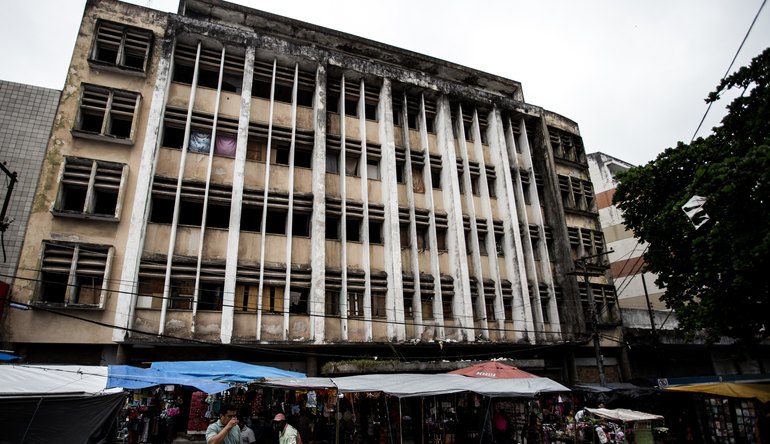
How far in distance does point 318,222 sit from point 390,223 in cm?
328

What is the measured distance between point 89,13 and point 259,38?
640 cm

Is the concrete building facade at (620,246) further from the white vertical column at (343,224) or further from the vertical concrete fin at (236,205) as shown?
the vertical concrete fin at (236,205)

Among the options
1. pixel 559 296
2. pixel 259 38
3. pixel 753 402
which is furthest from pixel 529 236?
pixel 259 38

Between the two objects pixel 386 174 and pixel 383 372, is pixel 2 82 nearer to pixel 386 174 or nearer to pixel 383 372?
pixel 386 174

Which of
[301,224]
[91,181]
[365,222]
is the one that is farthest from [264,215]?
Result: [91,181]

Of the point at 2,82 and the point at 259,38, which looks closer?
the point at 2,82

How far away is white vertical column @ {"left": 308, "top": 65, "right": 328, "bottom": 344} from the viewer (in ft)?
52.8

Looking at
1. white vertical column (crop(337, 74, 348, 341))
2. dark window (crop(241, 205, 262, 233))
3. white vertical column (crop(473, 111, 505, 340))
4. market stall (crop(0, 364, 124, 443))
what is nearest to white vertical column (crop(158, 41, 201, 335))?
dark window (crop(241, 205, 262, 233))

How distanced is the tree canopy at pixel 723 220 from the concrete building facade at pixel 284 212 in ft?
19.0

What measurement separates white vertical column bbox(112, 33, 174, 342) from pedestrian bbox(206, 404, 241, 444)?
717 cm

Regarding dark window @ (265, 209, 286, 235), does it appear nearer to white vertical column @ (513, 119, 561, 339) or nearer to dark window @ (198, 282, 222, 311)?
dark window @ (198, 282, 222, 311)

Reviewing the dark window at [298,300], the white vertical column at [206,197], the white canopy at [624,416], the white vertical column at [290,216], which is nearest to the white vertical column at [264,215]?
the white vertical column at [290,216]

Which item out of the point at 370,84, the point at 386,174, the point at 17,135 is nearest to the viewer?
the point at 17,135

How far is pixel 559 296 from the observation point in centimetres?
2214
